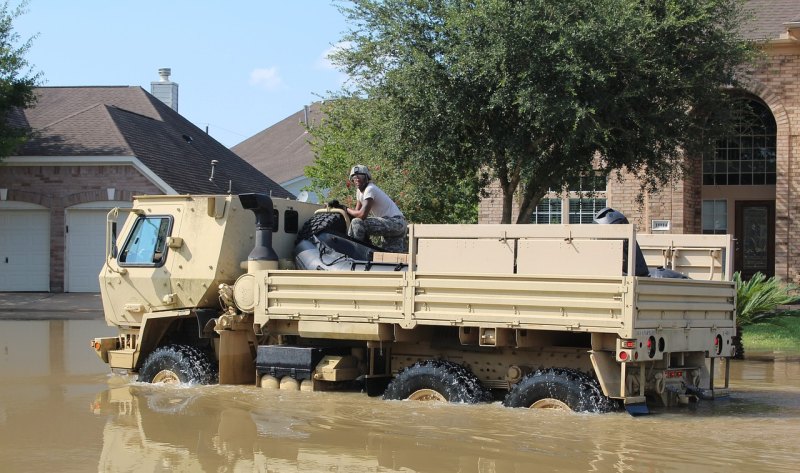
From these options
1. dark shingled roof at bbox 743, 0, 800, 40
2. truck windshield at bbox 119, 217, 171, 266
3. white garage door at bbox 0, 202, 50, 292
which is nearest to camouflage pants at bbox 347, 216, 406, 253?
truck windshield at bbox 119, 217, 171, 266

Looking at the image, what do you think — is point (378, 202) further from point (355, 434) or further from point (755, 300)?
point (755, 300)

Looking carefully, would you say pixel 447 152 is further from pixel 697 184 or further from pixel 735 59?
pixel 697 184

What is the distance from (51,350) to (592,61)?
953 centimetres

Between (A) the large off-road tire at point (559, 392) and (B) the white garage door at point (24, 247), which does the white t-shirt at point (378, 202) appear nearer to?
(A) the large off-road tire at point (559, 392)

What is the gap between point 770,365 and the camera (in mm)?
15547

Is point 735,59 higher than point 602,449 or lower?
higher

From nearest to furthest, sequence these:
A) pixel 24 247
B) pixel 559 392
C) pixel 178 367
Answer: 1. pixel 559 392
2. pixel 178 367
3. pixel 24 247

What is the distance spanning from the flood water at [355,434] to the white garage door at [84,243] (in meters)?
16.2

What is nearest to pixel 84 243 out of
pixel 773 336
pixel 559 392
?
pixel 773 336

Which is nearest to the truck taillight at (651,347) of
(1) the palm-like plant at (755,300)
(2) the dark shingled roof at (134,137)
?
(1) the palm-like plant at (755,300)

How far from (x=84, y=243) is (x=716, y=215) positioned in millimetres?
16168

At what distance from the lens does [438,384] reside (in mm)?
10328

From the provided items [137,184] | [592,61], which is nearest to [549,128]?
[592,61]

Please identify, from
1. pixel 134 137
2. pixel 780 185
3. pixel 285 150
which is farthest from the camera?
pixel 285 150
